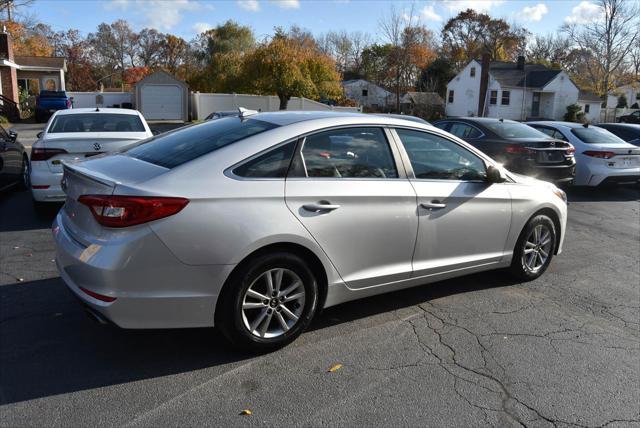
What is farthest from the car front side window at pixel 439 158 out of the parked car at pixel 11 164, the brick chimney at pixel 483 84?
the brick chimney at pixel 483 84

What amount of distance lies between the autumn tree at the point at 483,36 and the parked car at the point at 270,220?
249 ft

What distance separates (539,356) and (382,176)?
5.79ft

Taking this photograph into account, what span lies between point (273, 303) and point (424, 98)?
176ft

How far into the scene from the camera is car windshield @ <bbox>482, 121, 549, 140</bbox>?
10.4 meters

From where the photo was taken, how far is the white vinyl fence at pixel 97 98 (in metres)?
40.9

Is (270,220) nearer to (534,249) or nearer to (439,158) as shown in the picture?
(439,158)

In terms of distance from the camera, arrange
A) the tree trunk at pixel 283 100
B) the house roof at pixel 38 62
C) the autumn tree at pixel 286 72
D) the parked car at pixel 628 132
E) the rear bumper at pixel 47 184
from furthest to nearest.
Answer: the house roof at pixel 38 62
the tree trunk at pixel 283 100
the autumn tree at pixel 286 72
the parked car at pixel 628 132
the rear bumper at pixel 47 184

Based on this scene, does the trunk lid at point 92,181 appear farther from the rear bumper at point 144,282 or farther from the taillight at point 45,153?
the taillight at point 45,153

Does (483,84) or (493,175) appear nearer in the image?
(493,175)

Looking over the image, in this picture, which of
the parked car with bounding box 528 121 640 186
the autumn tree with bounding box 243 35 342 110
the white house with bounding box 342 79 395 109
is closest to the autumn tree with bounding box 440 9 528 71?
the white house with bounding box 342 79 395 109

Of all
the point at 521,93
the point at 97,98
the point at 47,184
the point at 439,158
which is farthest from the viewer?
the point at 521,93

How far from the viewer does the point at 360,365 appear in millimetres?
3611

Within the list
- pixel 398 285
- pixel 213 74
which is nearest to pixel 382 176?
pixel 398 285

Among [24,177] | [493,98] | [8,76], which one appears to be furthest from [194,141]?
[493,98]
